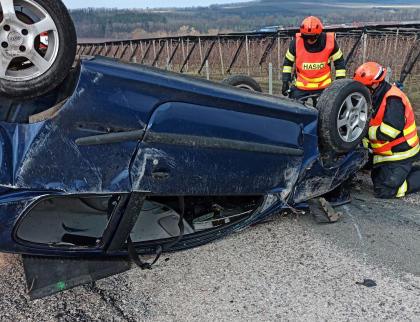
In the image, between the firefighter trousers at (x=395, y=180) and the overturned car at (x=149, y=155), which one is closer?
the overturned car at (x=149, y=155)

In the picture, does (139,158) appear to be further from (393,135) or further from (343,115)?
(393,135)

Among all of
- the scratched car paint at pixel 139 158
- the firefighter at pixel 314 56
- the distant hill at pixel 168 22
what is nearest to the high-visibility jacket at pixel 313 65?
the firefighter at pixel 314 56

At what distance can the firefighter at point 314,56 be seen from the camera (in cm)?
561

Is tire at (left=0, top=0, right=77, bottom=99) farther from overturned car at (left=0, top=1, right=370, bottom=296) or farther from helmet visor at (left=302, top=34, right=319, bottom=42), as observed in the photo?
helmet visor at (left=302, top=34, right=319, bottom=42)

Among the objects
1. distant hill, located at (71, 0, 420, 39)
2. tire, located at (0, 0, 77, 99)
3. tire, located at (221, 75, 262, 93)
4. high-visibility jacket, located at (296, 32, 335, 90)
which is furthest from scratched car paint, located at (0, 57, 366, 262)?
distant hill, located at (71, 0, 420, 39)

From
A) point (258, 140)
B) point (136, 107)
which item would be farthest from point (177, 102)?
point (258, 140)

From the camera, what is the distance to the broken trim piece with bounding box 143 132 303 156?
2568 millimetres

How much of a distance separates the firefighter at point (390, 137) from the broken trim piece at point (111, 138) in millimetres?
2581

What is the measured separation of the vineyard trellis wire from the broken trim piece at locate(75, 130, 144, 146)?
3099mm

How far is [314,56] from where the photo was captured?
5.75 m

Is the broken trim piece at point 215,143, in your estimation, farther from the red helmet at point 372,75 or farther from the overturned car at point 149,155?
the red helmet at point 372,75

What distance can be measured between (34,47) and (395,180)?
11.1 ft

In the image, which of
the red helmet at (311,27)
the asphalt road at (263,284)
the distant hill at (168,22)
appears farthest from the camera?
the distant hill at (168,22)

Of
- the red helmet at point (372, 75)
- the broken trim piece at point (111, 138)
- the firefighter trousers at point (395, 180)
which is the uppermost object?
the red helmet at point (372, 75)
